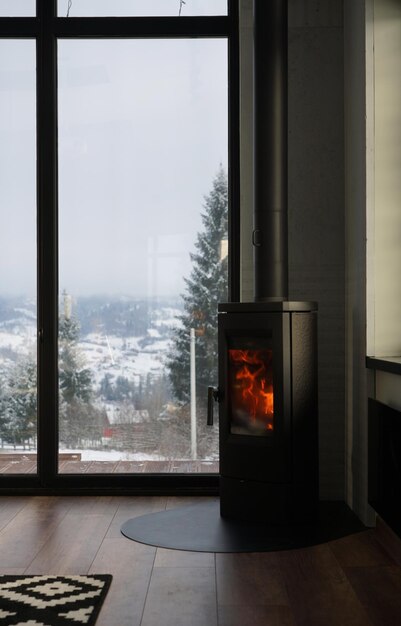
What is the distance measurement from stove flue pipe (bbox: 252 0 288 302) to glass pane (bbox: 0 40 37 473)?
1282 mm

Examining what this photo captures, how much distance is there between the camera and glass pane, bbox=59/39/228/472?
14.5ft

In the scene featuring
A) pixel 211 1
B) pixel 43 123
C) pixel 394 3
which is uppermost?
pixel 211 1

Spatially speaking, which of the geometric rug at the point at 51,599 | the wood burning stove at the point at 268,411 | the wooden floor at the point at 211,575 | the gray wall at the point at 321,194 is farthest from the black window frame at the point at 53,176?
the geometric rug at the point at 51,599

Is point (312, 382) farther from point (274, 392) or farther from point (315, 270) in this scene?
point (315, 270)

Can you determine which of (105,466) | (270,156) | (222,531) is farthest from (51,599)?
(270,156)

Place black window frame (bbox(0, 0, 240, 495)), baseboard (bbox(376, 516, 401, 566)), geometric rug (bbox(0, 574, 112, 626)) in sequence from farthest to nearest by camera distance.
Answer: black window frame (bbox(0, 0, 240, 495))
baseboard (bbox(376, 516, 401, 566))
geometric rug (bbox(0, 574, 112, 626))

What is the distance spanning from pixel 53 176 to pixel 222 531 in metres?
2.04

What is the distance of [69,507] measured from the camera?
4051 millimetres

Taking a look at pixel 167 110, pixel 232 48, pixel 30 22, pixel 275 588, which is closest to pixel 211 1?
pixel 232 48

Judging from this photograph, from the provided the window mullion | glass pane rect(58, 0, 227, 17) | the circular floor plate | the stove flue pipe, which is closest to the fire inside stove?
the stove flue pipe

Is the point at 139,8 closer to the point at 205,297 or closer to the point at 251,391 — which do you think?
the point at 205,297

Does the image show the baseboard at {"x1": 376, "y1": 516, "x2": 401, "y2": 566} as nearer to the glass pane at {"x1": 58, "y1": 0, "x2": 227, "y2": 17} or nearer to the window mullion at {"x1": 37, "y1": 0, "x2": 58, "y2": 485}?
the window mullion at {"x1": 37, "y1": 0, "x2": 58, "y2": 485}

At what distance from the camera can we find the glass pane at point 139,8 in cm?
439

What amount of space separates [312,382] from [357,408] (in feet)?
1.07
